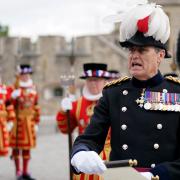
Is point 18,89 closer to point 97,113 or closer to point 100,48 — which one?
point 97,113

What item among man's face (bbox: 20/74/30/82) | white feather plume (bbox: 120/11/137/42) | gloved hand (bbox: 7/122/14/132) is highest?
white feather plume (bbox: 120/11/137/42)

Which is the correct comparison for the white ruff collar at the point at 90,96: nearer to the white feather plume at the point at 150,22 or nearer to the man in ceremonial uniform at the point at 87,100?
the man in ceremonial uniform at the point at 87,100

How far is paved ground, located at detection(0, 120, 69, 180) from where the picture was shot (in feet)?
32.8

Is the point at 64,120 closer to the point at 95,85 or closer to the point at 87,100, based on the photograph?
the point at 87,100

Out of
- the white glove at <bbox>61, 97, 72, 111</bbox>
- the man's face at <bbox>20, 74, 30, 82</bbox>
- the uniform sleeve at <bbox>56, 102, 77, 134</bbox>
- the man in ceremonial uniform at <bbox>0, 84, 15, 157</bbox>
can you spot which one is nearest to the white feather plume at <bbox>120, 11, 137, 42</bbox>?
the white glove at <bbox>61, 97, 72, 111</bbox>

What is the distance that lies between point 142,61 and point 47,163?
855 cm

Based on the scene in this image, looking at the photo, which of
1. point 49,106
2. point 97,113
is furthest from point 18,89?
point 49,106

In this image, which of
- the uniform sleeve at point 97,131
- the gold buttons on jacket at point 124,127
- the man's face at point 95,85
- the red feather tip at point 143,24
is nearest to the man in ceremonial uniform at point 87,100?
the man's face at point 95,85

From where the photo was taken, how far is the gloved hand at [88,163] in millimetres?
2996

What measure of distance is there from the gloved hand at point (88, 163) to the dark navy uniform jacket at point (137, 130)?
0.09 meters

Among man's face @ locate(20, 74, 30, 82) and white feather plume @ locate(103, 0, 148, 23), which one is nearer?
white feather plume @ locate(103, 0, 148, 23)

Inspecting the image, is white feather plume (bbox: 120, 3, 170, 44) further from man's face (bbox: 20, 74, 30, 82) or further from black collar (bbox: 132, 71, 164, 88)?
man's face (bbox: 20, 74, 30, 82)

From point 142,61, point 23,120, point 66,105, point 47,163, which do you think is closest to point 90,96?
point 66,105

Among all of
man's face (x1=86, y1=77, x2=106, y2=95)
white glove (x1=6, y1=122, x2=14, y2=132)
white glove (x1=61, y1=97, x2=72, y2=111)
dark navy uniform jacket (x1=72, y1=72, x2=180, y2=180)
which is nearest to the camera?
dark navy uniform jacket (x1=72, y1=72, x2=180, y2=180)
